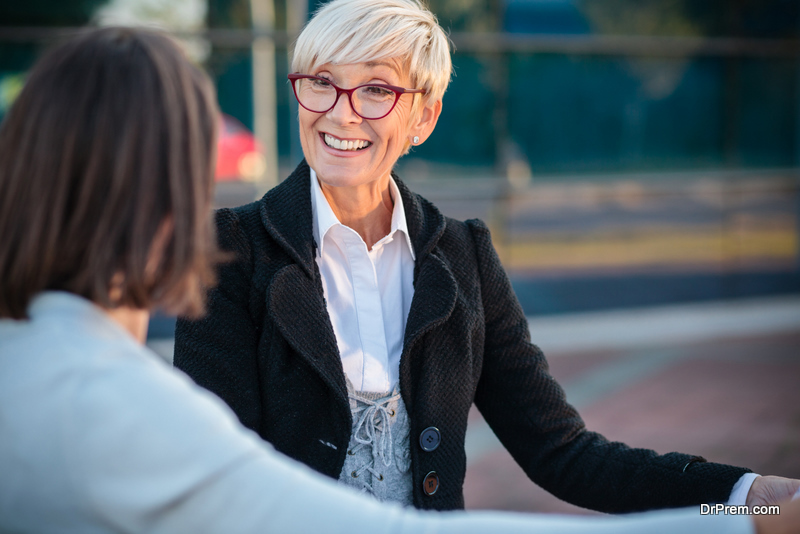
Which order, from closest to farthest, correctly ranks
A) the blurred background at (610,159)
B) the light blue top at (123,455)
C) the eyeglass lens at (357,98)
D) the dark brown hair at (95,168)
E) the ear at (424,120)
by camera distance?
the light blue top at (123,455)
the dark brown hair at (95,168)
the eyeglass lens at (357,98)
the ear at (424,120)
the blurred background at (610,159)

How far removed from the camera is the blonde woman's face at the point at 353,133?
185 centimetres

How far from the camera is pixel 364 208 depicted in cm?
196

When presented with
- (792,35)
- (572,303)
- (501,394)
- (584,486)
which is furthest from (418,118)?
(792,35)

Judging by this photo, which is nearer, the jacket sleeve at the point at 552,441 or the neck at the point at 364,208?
the jacket sleeve at the point at 552,441

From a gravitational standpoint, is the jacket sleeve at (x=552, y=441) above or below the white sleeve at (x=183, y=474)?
below

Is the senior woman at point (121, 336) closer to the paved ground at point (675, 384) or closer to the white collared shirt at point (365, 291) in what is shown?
the white collared shirt at point (365, 291)

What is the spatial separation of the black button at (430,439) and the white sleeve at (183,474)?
77 centimetres

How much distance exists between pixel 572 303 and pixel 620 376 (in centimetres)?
162

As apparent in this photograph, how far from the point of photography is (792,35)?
8.43 m

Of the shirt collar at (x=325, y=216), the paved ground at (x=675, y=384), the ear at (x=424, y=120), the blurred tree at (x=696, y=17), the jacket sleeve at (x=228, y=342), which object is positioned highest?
the blurred tree at (x=696, y=17)

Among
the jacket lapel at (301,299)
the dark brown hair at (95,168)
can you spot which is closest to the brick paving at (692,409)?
the jacket lapel at (301,299)

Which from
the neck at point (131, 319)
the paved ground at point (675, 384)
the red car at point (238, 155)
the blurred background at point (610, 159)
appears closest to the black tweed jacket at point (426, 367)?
the neck at point (131, 319)

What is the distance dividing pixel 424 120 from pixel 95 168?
1194 millimetres

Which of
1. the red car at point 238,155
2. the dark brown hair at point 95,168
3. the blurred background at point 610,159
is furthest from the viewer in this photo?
the red car at point 238,155
